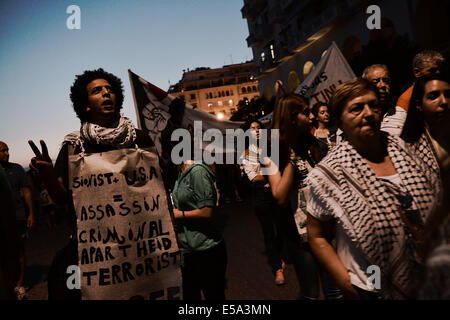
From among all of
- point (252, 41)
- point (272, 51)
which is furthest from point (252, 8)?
point (272, 51)

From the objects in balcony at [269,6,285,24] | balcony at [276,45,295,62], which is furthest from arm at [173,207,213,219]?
balcony at [269,6,285,24]

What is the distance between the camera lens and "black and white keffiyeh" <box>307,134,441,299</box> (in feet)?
4.82

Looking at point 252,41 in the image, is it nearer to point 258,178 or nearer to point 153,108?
point 153,108

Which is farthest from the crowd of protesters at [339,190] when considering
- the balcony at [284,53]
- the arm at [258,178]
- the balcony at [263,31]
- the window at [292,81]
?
the balcony at [263,31]

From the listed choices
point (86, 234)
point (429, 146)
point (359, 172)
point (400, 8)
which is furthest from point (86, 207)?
point (400, 8)

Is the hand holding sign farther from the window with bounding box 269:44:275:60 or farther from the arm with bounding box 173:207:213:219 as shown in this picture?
the window with bounding box 269:44:275:60

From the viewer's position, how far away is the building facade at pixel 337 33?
11656mm

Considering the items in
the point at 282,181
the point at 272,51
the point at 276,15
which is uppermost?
the point at 276,15

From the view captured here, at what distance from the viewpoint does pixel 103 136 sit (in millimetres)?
2115

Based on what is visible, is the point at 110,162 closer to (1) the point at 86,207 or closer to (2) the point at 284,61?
(1) the point at 86,207

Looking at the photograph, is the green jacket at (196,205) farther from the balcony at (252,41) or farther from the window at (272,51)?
the balcony at (252,41)

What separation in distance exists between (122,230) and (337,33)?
2247 centimetres

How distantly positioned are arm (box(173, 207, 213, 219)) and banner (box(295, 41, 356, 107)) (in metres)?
3.79

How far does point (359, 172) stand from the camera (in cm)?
163
